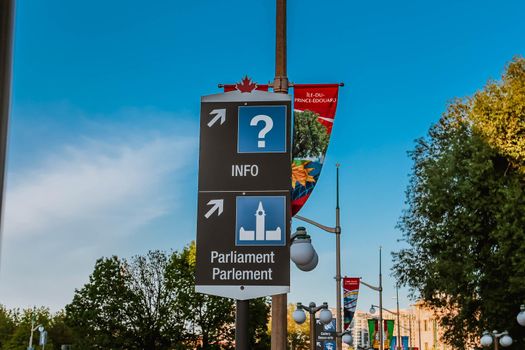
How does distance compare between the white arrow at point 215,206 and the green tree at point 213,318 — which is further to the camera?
the green tree at point 213,318

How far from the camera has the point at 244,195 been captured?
5.50 m

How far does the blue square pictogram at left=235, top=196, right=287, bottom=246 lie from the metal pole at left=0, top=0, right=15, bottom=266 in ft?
14.0

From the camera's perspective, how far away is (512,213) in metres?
29.6

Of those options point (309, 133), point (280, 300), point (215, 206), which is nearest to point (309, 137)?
point (309, 133)

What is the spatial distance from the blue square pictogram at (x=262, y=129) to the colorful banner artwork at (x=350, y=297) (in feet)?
92.1

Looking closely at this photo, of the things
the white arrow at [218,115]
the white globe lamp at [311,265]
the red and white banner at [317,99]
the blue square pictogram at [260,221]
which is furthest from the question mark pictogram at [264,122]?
the red and white banner at [317,99]

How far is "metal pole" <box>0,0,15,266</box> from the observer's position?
111cm

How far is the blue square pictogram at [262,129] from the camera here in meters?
5.53

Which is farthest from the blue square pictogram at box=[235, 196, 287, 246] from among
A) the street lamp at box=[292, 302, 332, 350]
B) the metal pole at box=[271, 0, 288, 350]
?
the street lamp at box=[292, 302, 332, 350]

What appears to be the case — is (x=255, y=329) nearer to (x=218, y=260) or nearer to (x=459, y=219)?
(x=459, y=219)

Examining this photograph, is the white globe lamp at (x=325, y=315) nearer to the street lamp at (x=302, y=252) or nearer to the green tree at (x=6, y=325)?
the street lamp at (x=302, y=252)

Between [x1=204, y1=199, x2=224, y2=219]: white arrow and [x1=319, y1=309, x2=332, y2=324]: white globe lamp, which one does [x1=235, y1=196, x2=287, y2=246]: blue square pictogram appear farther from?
[x1=319, y1=309, x2=332, y2=324]: white globe lamp

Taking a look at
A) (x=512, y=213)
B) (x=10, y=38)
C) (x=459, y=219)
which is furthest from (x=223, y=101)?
(x=459, y=219)

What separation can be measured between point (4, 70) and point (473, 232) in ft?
107
